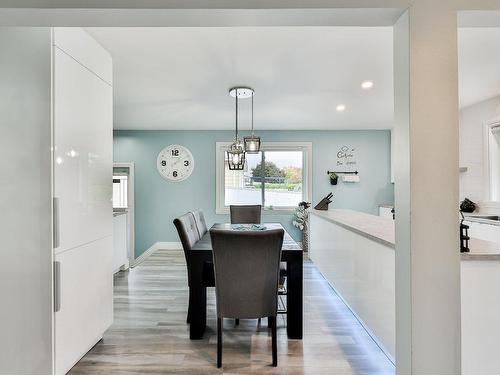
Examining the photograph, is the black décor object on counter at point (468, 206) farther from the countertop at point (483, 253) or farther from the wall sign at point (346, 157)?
the countertop at point (483, 253)

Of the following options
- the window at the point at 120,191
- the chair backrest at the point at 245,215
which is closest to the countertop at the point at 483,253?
the chair backrest at the point at 245,215

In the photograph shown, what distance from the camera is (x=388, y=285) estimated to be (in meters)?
1.94

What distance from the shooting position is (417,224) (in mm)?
1191

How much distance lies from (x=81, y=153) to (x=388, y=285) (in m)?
2.19

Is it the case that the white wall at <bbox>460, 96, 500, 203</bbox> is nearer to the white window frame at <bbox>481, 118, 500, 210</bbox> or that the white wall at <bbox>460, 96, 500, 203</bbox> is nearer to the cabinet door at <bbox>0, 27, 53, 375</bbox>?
the white window frame at <bbox>481, 118, 500, 210</bbox>

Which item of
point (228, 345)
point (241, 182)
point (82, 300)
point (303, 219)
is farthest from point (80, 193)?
point (303, 219)

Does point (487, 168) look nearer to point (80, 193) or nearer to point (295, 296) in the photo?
point (295, 296)

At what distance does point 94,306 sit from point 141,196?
3.91 meters

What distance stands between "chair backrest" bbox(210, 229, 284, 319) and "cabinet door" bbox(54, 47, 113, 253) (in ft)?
2.94

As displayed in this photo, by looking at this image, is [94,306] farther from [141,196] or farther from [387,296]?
[141,196]

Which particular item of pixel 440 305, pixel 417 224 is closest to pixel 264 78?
pixel 417 224

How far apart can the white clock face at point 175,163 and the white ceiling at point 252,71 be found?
39.7 inches

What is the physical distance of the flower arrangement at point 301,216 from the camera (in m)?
5.59

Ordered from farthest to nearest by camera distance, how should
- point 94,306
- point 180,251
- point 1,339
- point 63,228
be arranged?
point 180,251 → point 94,306 → point 63,228 → point 1,339
